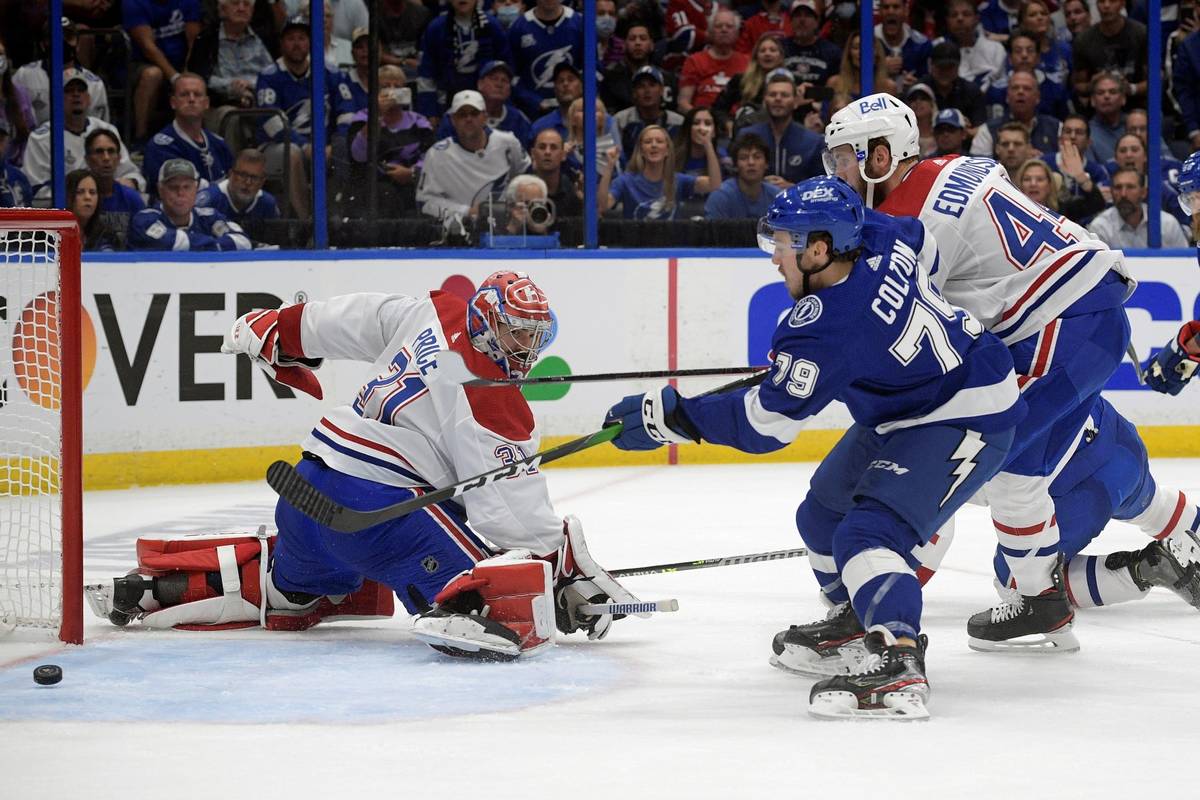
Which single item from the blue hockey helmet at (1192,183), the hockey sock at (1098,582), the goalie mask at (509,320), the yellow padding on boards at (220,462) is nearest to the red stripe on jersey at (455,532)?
the goalie mask at (509,320)

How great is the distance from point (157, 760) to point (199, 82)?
4616mm

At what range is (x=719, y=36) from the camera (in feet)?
26.7

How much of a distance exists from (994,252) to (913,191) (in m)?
0.23

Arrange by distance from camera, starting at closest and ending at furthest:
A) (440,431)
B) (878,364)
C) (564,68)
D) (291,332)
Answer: (878,364)
(440,431)
(291,332)
(564,68)

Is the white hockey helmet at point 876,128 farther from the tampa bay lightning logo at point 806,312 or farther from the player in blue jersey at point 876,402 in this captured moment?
the tampa bay lightning logo at point 806,312

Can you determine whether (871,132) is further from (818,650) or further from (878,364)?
(818,650)

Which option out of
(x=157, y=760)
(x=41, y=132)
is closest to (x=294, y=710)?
(x=157, y=760)

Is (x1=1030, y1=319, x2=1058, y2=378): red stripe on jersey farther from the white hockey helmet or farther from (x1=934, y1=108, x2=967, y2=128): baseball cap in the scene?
(x1=934, y1=108, x2=967, y2=128): baseball cap

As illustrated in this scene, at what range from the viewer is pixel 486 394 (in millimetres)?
3689

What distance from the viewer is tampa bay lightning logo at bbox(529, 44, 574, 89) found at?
7.54 m

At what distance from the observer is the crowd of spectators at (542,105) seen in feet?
22.1

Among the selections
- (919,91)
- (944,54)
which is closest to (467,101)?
(919,91)

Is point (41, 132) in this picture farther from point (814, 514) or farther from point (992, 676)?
point (992, 676)

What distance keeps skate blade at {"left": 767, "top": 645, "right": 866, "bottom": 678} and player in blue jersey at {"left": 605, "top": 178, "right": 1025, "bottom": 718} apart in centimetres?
36
